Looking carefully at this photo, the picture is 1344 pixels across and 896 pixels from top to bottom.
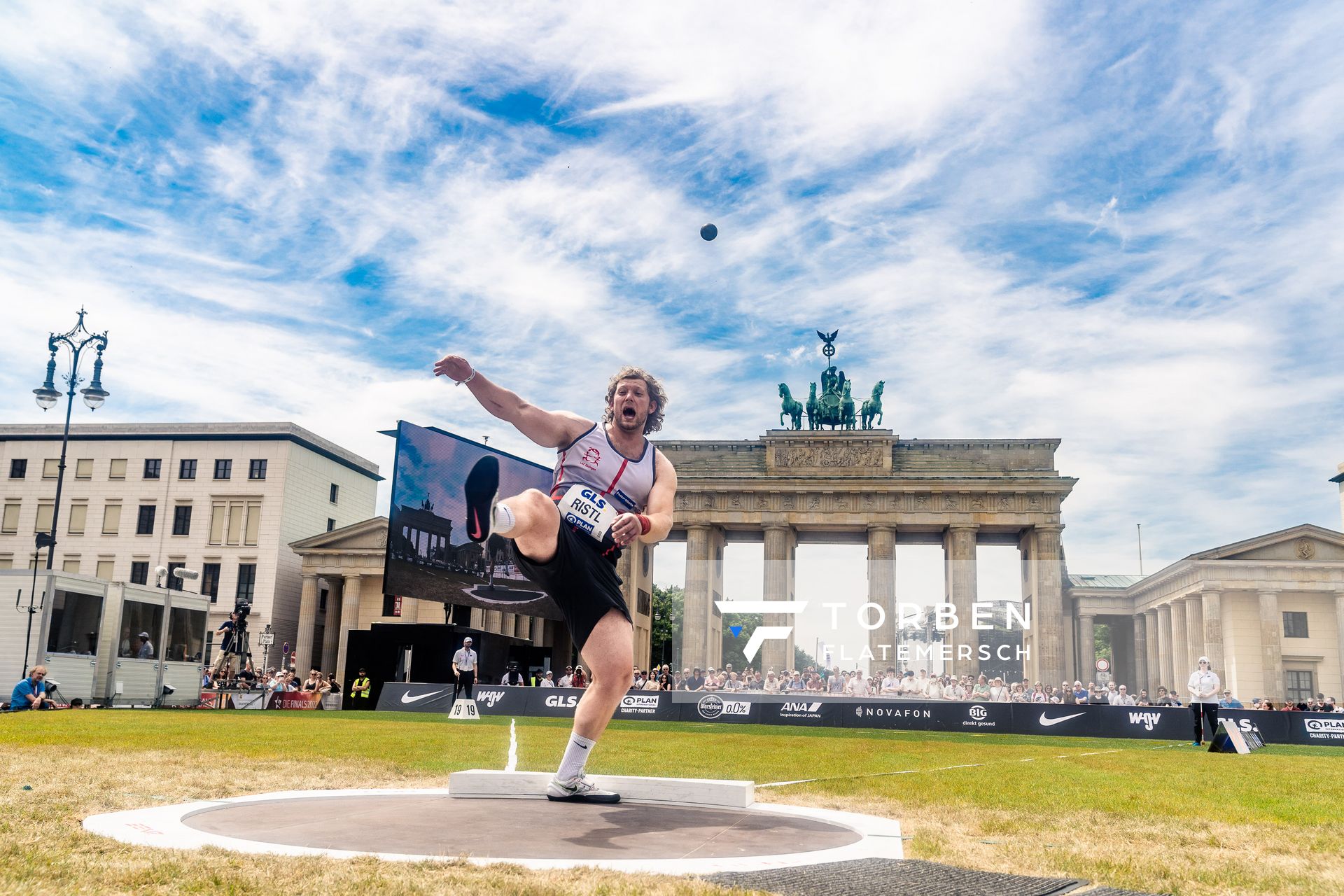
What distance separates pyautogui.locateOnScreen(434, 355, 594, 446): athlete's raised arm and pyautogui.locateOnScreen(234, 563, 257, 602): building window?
199ft

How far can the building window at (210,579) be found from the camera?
202 ft

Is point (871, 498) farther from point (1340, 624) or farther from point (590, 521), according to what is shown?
point (590, 521)

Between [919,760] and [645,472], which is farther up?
[645,472]

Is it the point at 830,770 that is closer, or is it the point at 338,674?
the point at 830,770

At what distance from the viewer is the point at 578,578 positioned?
5.81 metres

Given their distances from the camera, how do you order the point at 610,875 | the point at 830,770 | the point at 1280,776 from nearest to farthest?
the point at 610,875 < the point at 830,770 < the point at 1280,776

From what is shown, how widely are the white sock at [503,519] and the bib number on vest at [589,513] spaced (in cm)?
61

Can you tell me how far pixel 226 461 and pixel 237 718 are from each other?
4358cm

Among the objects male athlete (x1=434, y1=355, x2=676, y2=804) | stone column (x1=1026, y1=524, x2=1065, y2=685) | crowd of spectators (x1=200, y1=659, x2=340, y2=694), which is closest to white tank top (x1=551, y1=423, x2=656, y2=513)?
male athlete (x1=434, y1=355, x2=676, y2=804)

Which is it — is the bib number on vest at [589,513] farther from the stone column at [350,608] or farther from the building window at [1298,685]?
the stone column at [350,608]

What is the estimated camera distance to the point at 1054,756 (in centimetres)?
1559

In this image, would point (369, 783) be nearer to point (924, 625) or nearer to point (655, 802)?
point (655, 802)

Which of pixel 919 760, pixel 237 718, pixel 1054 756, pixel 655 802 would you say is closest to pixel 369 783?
pixel 655 802

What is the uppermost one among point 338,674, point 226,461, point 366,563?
point 226,461
